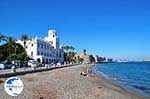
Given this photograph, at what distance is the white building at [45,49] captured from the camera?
4385 inches

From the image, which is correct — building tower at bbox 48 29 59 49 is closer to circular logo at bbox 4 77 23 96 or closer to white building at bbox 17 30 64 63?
white building at bbox 17 30 64 63

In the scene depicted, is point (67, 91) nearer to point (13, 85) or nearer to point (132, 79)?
point (13, 85)

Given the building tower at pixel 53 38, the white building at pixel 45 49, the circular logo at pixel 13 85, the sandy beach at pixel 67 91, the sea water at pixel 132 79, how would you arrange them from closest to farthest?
1. the circular logo at pixel 13 85
2. the sandy beach at pixel 67 91
3. the sea water at pixel 132 79
4. the white building at pixel 45 49
5. the building tower at pixel 53 38

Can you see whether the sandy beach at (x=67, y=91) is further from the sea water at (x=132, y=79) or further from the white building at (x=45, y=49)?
the white building at (x=45, y=49)

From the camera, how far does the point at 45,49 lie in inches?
4889

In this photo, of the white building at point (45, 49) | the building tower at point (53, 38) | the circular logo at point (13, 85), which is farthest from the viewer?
the building tower at point (53, 38)

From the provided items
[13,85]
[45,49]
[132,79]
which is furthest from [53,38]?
[13,85]

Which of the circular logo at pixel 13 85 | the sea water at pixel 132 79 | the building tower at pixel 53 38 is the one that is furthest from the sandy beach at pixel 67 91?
the building tower at pixel 53 38

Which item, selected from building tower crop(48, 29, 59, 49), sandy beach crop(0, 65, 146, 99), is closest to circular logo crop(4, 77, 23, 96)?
sandy beach crop(0, 65, 146, 99)

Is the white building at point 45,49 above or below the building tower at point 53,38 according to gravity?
below

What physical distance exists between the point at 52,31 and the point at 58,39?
6.11m

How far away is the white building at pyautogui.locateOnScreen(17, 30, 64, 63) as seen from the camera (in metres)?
111

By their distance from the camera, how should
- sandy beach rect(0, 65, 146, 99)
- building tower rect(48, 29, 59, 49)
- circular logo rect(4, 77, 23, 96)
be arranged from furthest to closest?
building tower rect(48, 29, 59, 49)
sandy beach rect(0, 65, 146, 99)
circular logo rect(4, 77, 23, 96)

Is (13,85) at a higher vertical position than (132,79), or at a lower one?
higher
